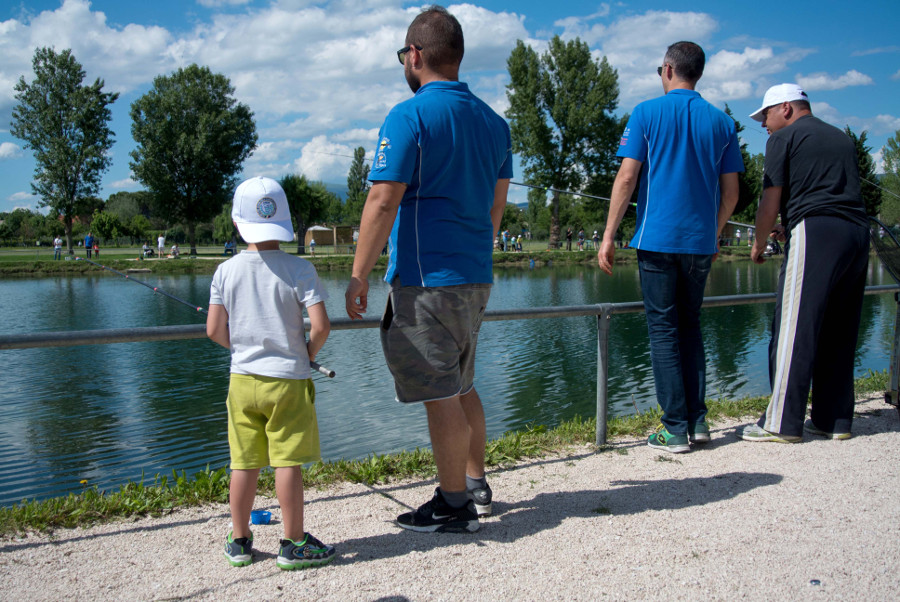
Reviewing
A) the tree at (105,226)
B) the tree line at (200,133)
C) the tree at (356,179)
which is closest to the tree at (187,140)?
the tree line at (200,133)

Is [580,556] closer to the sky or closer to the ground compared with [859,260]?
closer to the ground

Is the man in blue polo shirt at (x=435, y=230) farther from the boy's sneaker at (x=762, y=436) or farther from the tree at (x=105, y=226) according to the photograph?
the tree at (x=105, y=226)

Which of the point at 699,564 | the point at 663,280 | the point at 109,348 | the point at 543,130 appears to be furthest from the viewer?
the point at 543,130

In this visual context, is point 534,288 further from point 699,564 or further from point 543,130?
point 543,130

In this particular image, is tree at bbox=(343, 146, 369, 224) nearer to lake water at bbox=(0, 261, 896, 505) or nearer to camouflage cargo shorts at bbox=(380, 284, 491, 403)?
lake water at bbox=(0, 261, 896, 505)

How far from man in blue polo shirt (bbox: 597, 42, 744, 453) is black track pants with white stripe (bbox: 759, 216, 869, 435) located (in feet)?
1.71

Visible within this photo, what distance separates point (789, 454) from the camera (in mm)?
3955

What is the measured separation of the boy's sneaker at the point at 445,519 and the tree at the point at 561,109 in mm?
58548

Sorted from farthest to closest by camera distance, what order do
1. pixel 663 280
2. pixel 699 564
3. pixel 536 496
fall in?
pixel 663 280 < pixel 536 496 < pixel 699 564

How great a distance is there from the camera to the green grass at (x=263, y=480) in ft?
10.1

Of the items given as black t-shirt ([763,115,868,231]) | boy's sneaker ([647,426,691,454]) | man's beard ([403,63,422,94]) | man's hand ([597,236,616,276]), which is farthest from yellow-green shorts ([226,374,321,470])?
black t-shirt ([763,115,868,231])

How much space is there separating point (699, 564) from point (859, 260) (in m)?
2.46

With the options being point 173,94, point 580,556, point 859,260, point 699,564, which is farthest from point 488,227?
point 173,94

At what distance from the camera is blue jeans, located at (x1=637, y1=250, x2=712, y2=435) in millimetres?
3875
